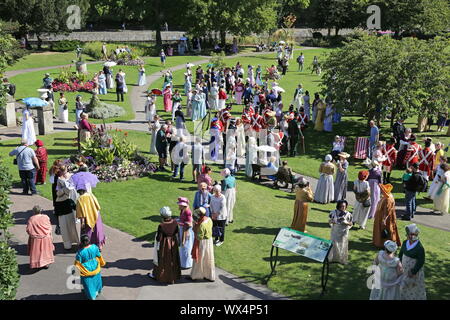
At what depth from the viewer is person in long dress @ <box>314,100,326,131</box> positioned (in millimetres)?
26234

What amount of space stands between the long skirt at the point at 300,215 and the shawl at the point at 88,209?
526cm

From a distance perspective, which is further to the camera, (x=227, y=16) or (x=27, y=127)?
(x=227, y=16)

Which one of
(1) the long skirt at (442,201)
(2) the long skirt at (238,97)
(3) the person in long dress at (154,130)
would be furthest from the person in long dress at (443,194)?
(2) the long skirt at (238,97)

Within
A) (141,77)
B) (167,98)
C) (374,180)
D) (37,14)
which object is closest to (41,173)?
(374,180)

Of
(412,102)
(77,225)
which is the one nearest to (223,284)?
(77,225)

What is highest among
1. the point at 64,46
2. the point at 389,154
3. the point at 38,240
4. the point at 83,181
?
the point at 64,46

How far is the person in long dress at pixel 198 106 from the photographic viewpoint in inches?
1057

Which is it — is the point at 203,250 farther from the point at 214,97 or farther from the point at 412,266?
the point at 214,97

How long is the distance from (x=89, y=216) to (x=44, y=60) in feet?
123

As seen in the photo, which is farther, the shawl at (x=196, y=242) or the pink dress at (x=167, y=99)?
the pink dress at (x=167, y=99)

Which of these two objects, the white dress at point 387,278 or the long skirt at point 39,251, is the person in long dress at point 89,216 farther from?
the white dress at point 387,278

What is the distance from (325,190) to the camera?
56.2 ft

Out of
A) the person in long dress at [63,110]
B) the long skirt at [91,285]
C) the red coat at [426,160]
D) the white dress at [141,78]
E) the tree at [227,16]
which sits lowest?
the long skirt at [91,285]

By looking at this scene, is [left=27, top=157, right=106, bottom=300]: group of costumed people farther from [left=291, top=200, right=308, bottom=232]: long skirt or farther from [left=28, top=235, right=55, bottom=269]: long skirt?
[left=291, top=200, right=308, bottom=232]: long skirt
